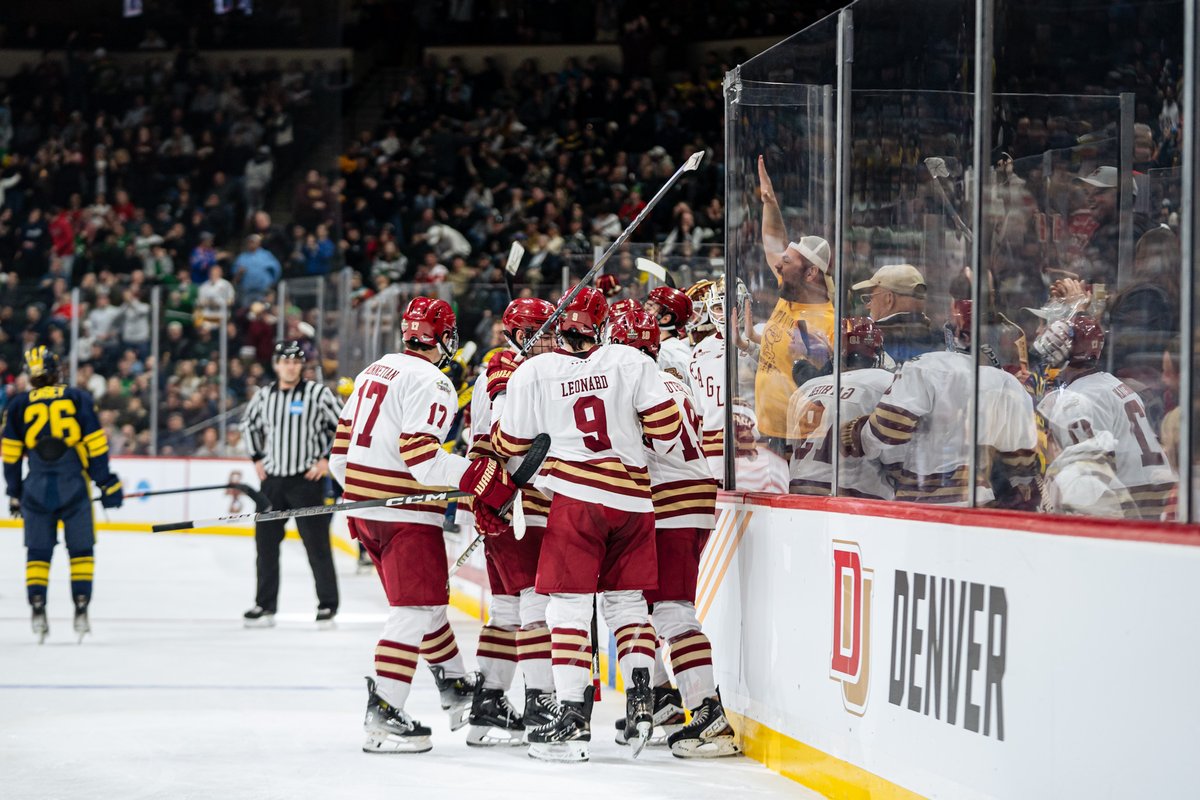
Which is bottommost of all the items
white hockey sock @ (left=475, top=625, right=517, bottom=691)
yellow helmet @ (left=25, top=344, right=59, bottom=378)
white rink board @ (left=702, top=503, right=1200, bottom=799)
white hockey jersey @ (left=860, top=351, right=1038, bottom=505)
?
white hockey sock @ (left=475, top=625, right=517, bottom=691)

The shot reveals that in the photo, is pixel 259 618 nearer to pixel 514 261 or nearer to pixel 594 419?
pixel 514 261

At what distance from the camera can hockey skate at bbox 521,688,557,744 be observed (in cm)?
515

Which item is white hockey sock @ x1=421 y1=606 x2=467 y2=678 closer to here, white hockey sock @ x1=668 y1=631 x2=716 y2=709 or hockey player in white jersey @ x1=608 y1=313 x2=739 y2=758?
hockey player in white jersey @ x1=608 y1=313 x2=739 y2=758

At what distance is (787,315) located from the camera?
522 cm

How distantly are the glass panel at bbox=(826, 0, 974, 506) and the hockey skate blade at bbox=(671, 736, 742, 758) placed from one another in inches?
41.8

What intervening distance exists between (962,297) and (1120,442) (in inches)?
24.5

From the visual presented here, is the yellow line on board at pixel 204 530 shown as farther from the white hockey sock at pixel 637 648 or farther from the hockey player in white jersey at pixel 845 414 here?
the hockey player in white jersey at pixel 845 414

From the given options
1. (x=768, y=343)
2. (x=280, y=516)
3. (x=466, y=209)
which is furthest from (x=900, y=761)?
(x=466, y=209)

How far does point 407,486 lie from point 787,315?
1.44 metres

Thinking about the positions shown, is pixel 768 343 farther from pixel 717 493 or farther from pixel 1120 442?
pixel 1120 442

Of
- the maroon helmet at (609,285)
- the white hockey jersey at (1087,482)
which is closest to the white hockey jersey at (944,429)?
the white hockey jersey at (1087,482)

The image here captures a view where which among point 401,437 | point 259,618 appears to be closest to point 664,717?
point 401,437

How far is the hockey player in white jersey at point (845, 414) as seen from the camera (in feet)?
14.8

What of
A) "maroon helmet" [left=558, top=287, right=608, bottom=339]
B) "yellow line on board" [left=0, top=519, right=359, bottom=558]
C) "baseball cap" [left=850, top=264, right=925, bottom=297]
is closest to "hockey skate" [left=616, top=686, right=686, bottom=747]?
"maroon helmet" [left=558, top=287, right=608, bottom=339]
